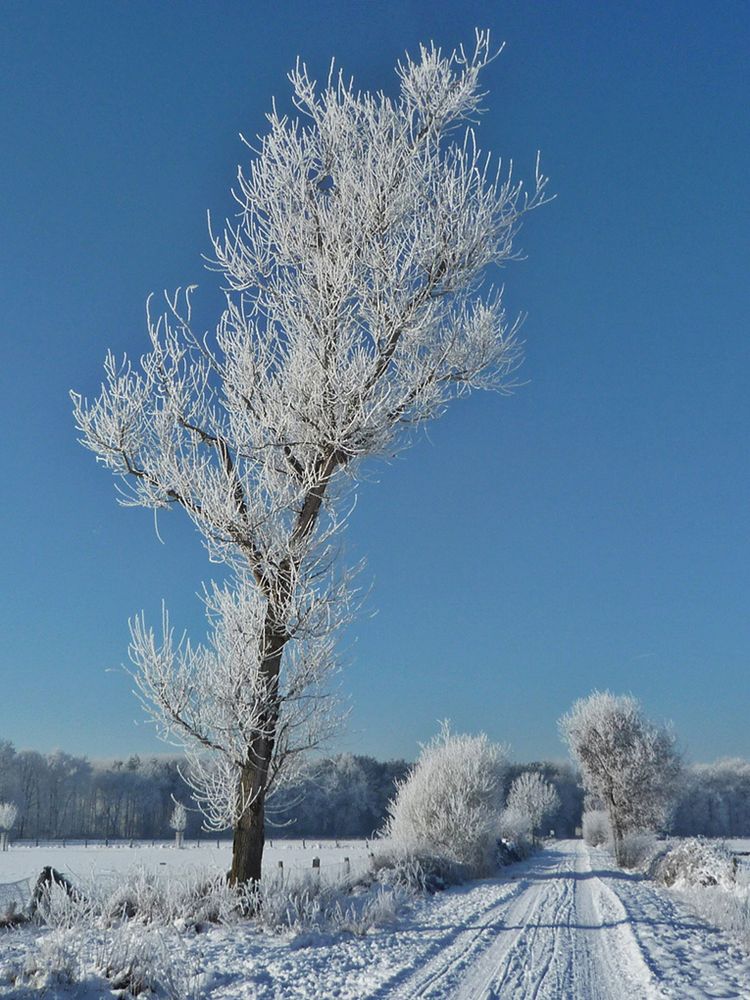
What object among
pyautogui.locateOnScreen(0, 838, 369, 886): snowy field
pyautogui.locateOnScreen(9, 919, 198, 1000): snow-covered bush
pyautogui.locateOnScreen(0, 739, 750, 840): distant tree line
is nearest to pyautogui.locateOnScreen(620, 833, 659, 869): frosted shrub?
pyautogui.locateOnScreen(0, 838, 369, 886): snowy field

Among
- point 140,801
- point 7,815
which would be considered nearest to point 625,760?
point 7,815

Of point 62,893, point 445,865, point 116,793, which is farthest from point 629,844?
point 116,793

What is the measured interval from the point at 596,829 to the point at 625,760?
2083 centimetres

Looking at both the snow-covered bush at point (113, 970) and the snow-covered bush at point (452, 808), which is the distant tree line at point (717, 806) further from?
the snow-covered bush at point (113, 970)

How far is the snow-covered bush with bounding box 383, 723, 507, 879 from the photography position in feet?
72.1

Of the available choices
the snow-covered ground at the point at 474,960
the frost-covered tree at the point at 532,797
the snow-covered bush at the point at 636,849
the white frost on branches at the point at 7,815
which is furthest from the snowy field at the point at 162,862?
the white frost on branches at the point at 7,815

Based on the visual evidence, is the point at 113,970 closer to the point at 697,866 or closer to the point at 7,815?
the point at 697,866

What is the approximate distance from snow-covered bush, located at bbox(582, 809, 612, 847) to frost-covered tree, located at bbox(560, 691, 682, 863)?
50.2 ft

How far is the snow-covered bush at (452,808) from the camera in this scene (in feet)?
72.1

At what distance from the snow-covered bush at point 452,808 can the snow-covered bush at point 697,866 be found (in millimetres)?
4883

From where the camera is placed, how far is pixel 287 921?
8070 millimetres

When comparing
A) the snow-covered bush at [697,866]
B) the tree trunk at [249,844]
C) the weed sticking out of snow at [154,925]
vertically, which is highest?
the tree trunk at [249,844]

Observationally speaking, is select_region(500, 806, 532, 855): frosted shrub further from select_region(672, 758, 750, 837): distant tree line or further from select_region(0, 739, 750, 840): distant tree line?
select_region(672, 758, 750, 837): distant tree line

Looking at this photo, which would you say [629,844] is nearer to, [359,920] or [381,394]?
[359,920]
